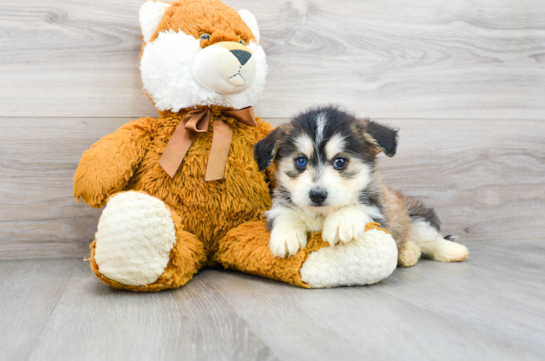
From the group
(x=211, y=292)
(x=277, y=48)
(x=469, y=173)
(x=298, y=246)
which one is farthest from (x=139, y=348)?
(x=469, y=173)

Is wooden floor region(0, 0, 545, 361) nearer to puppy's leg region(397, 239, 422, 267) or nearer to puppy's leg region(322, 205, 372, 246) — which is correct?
puppy's leg region(397, 239, 422, 267)

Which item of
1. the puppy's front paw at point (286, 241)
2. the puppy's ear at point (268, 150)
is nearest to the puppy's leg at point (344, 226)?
the puppy's front paw at point (286, 241)

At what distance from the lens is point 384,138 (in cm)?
157

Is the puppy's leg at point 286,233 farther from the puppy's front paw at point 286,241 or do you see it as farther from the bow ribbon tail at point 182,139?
the bow ribbon tail at point 182,139

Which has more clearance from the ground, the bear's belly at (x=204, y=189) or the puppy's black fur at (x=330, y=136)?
the puppy's black fur at (x=330, y=136)

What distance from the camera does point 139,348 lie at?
3.33 ft

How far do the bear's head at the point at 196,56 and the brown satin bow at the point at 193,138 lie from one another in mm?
67

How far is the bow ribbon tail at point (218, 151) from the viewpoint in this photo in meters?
1.71

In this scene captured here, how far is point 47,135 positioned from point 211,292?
1241mm

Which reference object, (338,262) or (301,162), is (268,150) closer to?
(301,162)

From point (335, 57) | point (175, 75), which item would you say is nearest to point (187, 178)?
point (175, 75)

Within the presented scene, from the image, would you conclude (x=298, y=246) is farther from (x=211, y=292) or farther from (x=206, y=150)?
(x=206, y=150)

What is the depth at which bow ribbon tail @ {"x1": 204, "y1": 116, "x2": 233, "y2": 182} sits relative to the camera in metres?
1.71

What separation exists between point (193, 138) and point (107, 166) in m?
0.36
